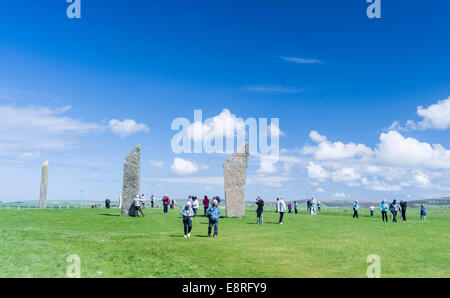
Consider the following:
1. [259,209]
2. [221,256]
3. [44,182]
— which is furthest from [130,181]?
[221,256]

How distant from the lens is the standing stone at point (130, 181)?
107ft

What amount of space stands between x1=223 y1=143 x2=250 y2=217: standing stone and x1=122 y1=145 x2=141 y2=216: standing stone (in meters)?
8.43

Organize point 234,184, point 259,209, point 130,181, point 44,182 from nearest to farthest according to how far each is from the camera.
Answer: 1. point 259,209
2. point 130,181
3. point 234,184
4. point 44,182

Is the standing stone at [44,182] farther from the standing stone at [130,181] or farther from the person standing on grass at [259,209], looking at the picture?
the person standing on grass at [259,209]

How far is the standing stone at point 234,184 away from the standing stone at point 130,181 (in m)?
8.43

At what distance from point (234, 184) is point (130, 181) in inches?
392

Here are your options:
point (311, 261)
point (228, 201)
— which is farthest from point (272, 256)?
point (228, 201)

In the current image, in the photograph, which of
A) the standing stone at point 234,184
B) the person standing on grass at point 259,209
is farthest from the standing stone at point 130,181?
the person standing on grass at point 259,209

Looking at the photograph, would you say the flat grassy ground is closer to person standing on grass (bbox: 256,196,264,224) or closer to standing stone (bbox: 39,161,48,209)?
person standing on grass (bbox: 256,196,264,224)

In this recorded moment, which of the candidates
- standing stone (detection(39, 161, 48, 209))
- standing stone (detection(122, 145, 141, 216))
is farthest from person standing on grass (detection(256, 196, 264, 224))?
standing stone (detection(39, 161, 48, 209))

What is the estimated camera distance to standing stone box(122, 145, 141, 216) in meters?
32.6

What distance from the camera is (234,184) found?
33312mm

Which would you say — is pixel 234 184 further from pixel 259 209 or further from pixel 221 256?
pixel 221 256
